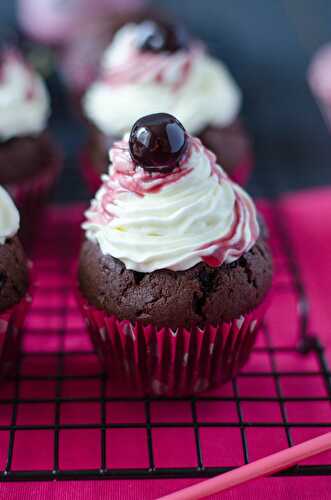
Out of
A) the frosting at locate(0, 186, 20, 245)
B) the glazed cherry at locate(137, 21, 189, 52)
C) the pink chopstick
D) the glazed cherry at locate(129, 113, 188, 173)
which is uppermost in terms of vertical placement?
the glazed cherry at locate(129, 113, 188, 173)

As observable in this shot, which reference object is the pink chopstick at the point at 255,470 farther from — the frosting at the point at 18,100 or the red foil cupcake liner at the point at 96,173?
the frosting at the point at 18,100

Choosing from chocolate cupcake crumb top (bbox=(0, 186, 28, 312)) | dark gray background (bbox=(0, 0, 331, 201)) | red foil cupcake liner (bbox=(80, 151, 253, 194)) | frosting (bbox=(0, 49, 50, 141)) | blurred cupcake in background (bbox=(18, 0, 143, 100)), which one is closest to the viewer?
chocolate cupcake crumb top (bbox=(0, 186, 28, 312))

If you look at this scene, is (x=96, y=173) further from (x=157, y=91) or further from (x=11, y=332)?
(x=11, y=332)

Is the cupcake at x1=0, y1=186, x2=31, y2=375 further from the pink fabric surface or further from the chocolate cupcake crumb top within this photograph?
the pink fabric surface

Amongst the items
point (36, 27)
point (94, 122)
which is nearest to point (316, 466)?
point (94, 122)

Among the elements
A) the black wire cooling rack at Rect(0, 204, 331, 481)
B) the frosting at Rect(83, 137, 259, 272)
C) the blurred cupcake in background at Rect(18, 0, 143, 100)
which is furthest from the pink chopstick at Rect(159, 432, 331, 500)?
the blurred cupcake in background at Rect(18, 0, 143, 100)

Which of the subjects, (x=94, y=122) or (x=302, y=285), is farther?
(x=94, y=122)

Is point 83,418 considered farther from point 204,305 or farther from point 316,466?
point 316,466

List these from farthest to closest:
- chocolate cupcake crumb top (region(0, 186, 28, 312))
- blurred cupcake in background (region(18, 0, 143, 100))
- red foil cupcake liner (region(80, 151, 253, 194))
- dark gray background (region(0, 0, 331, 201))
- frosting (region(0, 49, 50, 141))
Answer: blurred cupcake in background (region(18, 0, 143, 100))
dark gray background (region(0, 0, 331, 201))
red foil cupcake liner (region(80, 151, 253, 194))
frosting (region(0, 49, 50, 141))
chocolate cupcake crumb top (region(0, 186, 28, 312))
